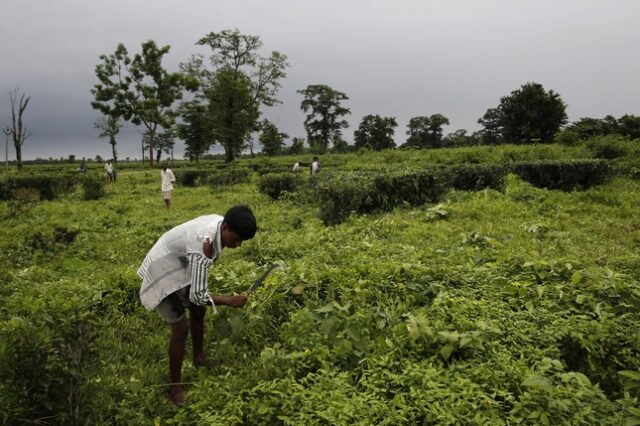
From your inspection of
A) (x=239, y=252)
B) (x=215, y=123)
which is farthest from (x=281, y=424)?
(x=215, y=123)

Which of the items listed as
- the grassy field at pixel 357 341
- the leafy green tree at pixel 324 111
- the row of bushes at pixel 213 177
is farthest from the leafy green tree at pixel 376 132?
the grassy field at pixel 357 341

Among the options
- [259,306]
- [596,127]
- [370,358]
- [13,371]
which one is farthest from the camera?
[596,127]

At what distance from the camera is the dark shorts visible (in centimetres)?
327

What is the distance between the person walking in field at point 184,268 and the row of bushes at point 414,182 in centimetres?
657

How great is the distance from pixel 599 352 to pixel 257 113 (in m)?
44.4

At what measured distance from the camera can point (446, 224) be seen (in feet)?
28.5

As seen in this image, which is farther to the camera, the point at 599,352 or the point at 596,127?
the point at 596,127

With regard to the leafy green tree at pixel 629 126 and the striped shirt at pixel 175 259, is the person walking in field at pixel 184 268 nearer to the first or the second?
the striped shirt at pixel 175 259

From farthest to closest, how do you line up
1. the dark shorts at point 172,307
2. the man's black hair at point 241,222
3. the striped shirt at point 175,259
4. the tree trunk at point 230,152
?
the tree trunk at point 230,152 < the dark shorts at point 172,307 < the striped shirt at point 175,259 < the man's black hair at point 241,222

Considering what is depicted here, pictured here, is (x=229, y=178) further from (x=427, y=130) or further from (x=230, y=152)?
(x=427, y=130)

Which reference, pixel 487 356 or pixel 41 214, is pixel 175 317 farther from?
pixel 41 214

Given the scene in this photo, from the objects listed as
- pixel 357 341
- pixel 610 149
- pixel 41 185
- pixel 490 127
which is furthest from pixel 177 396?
pixel 490 127

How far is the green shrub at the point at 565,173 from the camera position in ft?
46.4

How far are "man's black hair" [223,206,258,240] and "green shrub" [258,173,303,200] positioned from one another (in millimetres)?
11723
